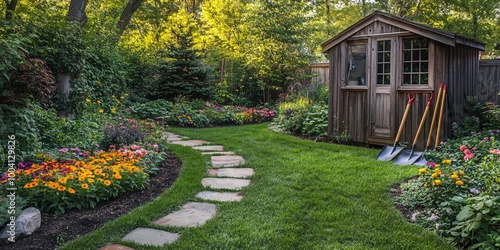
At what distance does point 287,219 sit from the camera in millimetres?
2854

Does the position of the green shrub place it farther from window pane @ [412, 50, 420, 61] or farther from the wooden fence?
the wooden fence

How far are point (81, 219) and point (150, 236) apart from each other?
65cm

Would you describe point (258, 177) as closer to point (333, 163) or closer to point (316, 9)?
point (333, 163)

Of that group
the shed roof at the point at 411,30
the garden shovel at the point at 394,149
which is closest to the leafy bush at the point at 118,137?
the garden shovel at the point at 394,149

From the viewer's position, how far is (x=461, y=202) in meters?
2.57

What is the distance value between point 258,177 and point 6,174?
96.9 inches

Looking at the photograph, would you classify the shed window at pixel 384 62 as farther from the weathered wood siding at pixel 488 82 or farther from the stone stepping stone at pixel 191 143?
the stone stepping stone at pixel 191 143

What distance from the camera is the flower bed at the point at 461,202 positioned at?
227 centimetres

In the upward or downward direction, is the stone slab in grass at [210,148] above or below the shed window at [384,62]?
below

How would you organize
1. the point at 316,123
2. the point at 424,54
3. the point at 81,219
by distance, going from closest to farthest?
the point at 81,219 < the point at 424,54 < the point at 316,123

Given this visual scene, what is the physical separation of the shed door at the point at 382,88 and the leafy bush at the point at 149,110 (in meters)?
5.18

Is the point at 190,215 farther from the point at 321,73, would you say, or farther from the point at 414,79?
the point at 321,73

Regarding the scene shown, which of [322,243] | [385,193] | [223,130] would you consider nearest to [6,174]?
[322,243]

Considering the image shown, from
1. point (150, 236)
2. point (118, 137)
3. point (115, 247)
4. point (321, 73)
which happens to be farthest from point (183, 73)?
point (115, 247)
